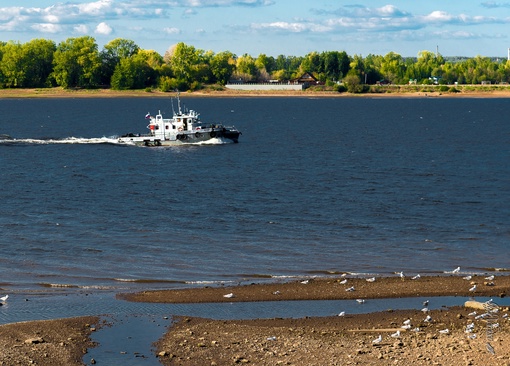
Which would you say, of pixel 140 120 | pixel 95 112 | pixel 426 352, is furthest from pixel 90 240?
pixel 95 112

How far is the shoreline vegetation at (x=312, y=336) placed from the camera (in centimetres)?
2658

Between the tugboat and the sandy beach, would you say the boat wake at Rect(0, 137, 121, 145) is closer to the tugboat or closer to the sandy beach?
the tugboat

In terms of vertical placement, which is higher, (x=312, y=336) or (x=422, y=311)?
(x=312, y=336)

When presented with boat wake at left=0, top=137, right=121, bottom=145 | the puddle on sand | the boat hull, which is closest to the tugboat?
the boat hull

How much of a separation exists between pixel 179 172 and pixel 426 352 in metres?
55.8

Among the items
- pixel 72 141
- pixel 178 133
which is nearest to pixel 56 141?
pixel 72 141

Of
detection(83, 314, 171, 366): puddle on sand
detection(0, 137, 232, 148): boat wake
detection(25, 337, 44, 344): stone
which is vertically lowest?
detection(0, 137, 232, 148): boat wake

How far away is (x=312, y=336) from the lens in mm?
29078

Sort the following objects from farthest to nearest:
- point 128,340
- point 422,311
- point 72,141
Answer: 1. point 72,141
2. point 422,311
3. point 128,340

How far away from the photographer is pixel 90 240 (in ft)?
153

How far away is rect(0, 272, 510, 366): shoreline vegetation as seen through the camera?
87.2ft

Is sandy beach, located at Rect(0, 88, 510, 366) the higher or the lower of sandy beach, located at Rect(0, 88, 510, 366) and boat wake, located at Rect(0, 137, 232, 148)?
the higher

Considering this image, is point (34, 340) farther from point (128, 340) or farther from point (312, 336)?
point (312, 336)

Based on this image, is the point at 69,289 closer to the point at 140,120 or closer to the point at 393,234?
the point at 393,234
